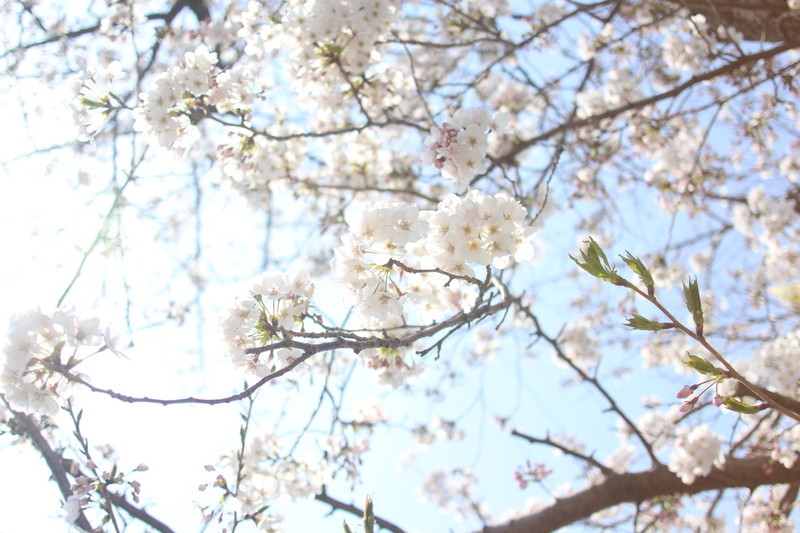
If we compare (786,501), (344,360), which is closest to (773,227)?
(786,501)

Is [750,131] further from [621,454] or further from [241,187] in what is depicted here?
[621,454]

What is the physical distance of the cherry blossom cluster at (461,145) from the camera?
219cm

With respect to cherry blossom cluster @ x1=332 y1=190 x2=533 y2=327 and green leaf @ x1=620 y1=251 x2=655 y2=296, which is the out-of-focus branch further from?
green leaf @ x1=620 y1=251 x2=655 y2=296

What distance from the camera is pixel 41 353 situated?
158 centimetres

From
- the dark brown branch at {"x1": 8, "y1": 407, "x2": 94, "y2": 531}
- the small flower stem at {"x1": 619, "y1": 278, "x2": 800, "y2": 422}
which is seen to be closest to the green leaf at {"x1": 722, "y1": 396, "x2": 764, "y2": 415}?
the small flower stem at {"x1": 619, "y1": 278, "x2": 800, "y2": 422}

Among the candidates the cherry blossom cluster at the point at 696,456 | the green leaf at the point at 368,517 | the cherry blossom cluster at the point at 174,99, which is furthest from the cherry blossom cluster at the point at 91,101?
the cherry blossom cluster at the point at 696,456

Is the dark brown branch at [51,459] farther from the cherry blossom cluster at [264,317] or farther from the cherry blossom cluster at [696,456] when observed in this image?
the cherry blossom cluster at [696,456]

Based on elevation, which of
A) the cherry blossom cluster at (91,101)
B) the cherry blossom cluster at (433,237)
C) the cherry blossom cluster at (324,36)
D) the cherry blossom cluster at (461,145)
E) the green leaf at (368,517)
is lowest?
the green leaf at (368,517)

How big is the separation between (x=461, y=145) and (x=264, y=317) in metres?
1.13

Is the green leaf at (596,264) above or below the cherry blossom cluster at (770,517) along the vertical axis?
above

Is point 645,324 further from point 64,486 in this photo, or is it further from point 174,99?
point 174,99

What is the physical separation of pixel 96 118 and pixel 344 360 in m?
2.81

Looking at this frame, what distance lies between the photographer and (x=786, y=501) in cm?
340

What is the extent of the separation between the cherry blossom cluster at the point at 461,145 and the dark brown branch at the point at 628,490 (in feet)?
8.39
